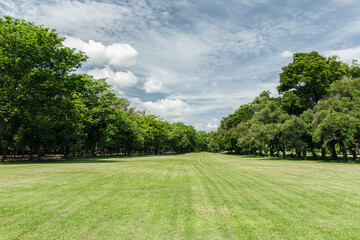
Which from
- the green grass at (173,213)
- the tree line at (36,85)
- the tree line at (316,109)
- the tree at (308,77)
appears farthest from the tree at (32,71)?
the tree at (308,77)

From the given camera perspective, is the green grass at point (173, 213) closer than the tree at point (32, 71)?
Yes

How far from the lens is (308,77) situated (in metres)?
38.2

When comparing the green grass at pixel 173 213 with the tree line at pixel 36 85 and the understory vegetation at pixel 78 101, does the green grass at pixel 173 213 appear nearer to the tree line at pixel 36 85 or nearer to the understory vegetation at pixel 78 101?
the tree line at pixel 36 85

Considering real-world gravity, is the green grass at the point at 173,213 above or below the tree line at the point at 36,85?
below

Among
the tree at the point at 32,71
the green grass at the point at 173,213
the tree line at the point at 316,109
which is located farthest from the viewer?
the tree line at the point at 316,109

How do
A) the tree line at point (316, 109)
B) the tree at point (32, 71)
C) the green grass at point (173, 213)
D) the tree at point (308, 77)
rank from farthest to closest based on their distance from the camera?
the tree at point (308, 77), the tree line at point (316, 109), the tree at point (32, 71), the green grass at point (173, 213)

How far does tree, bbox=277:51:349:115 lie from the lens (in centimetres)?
3856

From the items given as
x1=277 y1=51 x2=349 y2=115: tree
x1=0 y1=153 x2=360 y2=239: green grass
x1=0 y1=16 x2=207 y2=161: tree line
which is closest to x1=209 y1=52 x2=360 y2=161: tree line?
x1=277 y1=51 x2=349 y2=115: tree

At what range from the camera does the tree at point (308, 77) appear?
38562 millimetres

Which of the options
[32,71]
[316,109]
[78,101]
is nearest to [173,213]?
[32,71]

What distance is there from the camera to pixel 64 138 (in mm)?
33031

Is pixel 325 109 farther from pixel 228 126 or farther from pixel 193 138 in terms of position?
pixel 193 138

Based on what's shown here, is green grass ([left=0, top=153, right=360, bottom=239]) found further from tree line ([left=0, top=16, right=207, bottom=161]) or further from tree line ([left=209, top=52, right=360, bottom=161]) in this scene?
tree line ([left=209, top=52, right=360, bottom=161])

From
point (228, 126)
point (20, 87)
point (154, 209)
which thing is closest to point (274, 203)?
point (154, 209)
